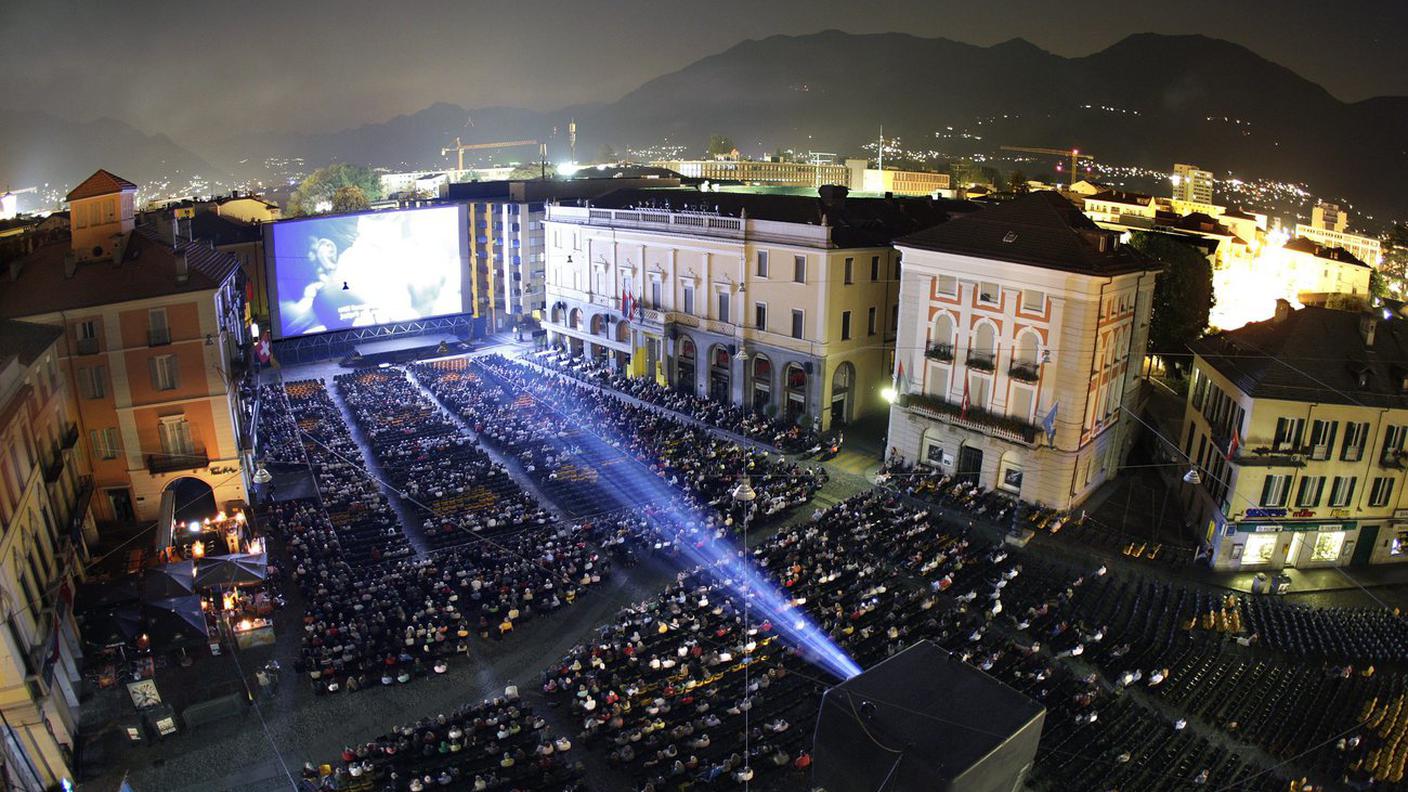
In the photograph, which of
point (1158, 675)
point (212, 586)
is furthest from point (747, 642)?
point (212, 586)

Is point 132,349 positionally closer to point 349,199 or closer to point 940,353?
point 940,353

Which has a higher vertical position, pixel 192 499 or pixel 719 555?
pixel 192 499

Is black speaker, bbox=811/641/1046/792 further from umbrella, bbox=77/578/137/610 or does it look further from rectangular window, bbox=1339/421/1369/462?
rectangular window, bbox=1339/421/1369/462

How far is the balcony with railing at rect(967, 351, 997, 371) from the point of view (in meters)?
41.9

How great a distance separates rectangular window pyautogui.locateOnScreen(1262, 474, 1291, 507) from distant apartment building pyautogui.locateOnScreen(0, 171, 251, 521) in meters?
44.9

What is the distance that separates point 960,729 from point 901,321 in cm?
4089

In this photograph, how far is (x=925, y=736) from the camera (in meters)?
6.17

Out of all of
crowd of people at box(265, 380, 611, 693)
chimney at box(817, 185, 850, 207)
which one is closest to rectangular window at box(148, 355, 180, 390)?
crowd of people at box(265, 380, 611, 693)

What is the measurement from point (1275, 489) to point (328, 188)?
5586 inches

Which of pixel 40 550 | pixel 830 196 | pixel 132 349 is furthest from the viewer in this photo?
pixel 830 196

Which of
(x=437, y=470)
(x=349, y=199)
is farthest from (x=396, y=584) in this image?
(x=349, y=199)

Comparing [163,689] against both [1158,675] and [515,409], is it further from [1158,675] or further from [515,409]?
[1158,675]

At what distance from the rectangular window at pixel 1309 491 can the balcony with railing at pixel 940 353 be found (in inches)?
625

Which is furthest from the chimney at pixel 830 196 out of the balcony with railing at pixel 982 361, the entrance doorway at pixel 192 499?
the entrance doorway at pixel 192 499
